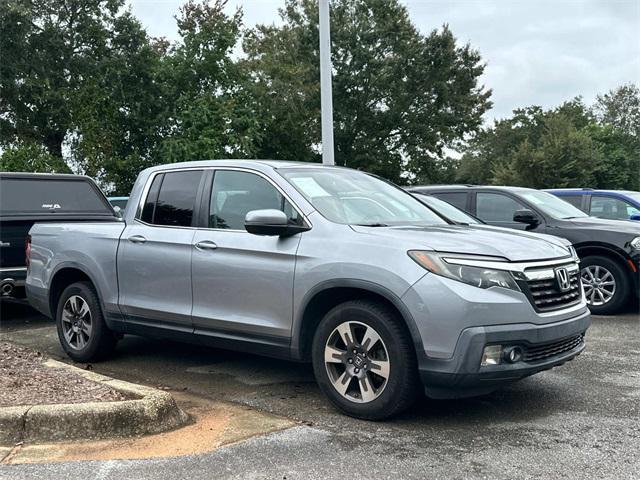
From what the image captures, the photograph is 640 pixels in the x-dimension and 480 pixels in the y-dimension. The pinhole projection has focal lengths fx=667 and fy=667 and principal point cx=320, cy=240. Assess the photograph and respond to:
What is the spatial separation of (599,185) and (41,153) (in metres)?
35.9

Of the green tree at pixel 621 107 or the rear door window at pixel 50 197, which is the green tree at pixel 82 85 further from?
the green tree at pixel 621 107

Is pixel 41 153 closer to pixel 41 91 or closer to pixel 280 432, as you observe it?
pixel 41 91

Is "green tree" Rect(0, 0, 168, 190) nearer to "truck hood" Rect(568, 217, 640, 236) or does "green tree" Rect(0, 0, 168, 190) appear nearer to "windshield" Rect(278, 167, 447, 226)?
→ "truck hood" Rect(568, 217, 640, 236)

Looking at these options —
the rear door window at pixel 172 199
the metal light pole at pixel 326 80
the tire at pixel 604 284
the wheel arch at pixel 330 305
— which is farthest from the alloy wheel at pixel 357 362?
the metal light pole at pixel 326 80

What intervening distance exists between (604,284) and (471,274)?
17.0ft

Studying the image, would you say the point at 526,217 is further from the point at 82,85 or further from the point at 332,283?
the point at 82,85

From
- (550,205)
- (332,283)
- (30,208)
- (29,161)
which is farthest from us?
(29,161)

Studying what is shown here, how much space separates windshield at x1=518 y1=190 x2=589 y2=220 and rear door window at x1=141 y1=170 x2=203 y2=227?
17.9ft

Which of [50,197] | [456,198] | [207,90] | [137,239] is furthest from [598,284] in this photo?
[207,90]

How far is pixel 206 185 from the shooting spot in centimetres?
543

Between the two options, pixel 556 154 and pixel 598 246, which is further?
pixel 556 154

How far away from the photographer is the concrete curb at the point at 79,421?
3975 mm

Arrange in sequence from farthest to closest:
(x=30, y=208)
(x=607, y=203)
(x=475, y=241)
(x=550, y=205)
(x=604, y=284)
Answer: (x=607, y=203)
(x=550, y=205)
(x=604, y=284)
(x=30, y=208)
(x=475, y=241)

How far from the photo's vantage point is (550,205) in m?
9.39
